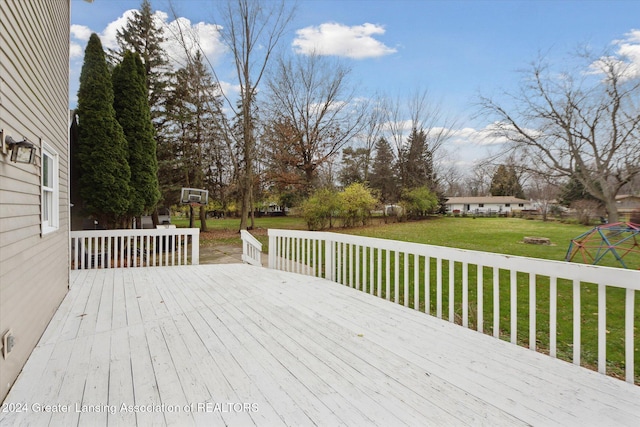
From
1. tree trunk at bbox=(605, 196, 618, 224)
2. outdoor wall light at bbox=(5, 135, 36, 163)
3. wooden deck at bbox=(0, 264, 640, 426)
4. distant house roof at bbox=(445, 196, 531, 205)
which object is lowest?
wooden deck at bbox=(0, 264, 640, 426)

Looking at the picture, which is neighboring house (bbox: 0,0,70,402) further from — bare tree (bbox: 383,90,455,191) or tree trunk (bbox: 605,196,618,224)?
bare tree (bbox: 383,90,455,191)

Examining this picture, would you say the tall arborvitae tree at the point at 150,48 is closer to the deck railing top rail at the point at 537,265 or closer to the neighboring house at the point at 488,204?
the deck railing top rail at the point at 537,265

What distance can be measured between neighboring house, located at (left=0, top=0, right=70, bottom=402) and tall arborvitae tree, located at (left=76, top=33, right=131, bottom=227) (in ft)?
15.1

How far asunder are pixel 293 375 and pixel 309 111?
1779 centimetres

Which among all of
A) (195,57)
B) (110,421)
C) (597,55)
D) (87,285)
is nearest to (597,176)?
(597,55)

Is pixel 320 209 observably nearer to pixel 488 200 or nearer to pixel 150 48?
pixel 150 48

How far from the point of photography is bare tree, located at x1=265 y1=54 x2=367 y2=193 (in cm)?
1706

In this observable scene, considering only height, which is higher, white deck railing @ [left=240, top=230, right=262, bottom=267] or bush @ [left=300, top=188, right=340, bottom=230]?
bush @ [left=300, top=188, right=340, bottom=230]

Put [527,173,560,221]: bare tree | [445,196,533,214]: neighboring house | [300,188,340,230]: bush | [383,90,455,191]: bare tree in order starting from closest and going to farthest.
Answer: [527,173,560,221]: bare tree
[300,188,340,230]: bush
[383,90,455,191]: bare tree
[445,196,533,214]: neighboring house

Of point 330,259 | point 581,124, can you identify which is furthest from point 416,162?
point 330,259

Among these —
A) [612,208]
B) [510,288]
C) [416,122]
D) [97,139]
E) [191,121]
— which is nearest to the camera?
[510,288]

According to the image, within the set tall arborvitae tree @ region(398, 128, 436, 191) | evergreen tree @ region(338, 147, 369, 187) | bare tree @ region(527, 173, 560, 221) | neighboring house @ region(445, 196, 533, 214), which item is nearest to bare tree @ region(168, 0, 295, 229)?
evergreen tree @ region(338, 147, 369, 187)

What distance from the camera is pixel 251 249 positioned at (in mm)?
6508

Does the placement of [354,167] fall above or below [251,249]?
above
